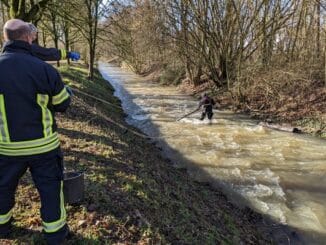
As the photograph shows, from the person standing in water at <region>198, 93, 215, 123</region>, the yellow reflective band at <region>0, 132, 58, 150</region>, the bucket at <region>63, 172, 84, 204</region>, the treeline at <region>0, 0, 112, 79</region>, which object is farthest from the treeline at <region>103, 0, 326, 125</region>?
the yellow reflective band at <region>0, 132, 58, 150</region>

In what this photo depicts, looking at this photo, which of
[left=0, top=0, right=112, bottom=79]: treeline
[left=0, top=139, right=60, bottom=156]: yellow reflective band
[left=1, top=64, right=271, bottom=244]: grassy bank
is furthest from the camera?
[left=0, top=0, right=112, bottom=79]: treeline

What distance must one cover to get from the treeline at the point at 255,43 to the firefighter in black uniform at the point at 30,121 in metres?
12.9

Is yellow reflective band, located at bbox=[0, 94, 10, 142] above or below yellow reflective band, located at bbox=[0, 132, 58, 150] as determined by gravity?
above

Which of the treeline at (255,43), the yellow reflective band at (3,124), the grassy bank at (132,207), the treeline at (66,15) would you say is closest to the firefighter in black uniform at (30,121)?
the yellow reflective band at (3,124)

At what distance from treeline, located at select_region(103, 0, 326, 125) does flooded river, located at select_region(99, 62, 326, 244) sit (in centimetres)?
205

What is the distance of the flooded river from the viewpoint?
6816 mm

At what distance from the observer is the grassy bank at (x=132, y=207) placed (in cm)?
401

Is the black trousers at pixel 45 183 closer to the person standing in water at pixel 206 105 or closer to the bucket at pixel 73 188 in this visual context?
the bucket at pixel 73 188

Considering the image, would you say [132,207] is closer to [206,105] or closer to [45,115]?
[45,115]

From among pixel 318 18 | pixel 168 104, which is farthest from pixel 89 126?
pixel 318 18

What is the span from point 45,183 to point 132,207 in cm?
164

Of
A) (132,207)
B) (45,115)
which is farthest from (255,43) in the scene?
(45,115)

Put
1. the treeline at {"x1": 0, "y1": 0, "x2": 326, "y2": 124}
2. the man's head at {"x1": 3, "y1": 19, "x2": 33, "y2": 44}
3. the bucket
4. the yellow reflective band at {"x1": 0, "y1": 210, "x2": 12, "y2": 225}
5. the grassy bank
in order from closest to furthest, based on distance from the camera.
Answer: the man's head at {"x1": 3, "y1": 19, "x2": 33, "y2": 44} → the yellow reflective band at {"x1": 0, "y1": 210, "x2": 12, "y2": 225} → the grassy bank → the bucket → the treeline at {"x1": 0, "y1": 0, "x2": 326, "y2": 124}

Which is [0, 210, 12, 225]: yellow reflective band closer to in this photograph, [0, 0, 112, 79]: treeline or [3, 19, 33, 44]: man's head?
[3, 19, 33, 44]: man's head
